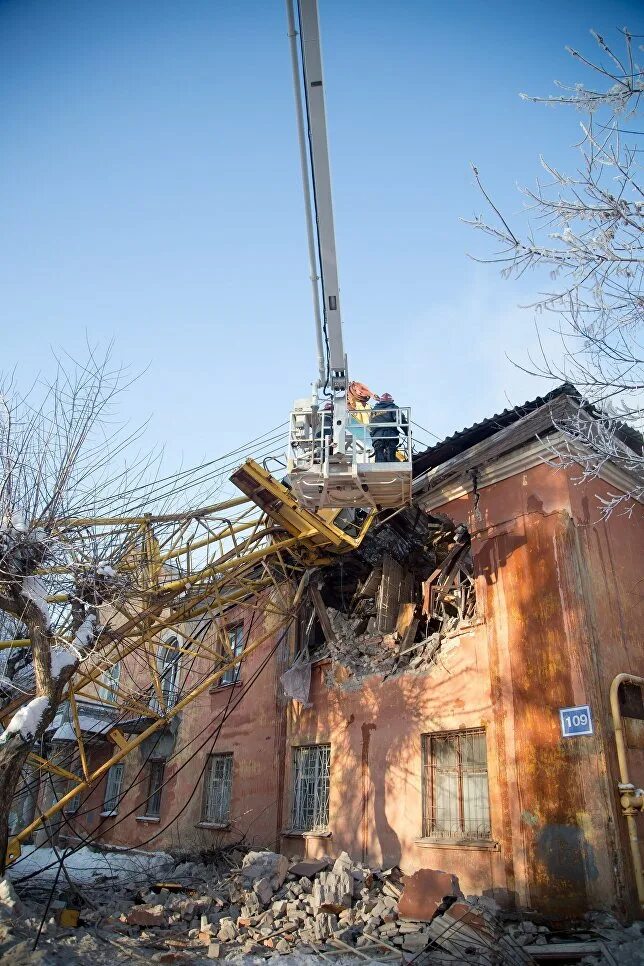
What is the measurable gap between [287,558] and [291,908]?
19.0ft

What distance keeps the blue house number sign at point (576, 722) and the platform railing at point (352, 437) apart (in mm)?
3725

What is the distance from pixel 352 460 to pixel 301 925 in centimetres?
605

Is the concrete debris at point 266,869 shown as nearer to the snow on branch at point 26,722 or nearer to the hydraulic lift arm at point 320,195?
the snow on branch at point 26,722

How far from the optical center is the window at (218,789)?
14844mm

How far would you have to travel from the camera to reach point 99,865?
1538cm

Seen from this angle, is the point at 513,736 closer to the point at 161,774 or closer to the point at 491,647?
the point at 491,647

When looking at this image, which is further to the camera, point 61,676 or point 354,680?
point 354,680

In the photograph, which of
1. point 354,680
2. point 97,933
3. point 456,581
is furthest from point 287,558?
point 97,933

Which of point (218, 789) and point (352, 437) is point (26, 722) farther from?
point (218, 789)

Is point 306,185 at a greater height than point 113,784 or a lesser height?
greater

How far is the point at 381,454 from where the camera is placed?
982 cm

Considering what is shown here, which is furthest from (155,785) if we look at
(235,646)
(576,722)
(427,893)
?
(576,722)

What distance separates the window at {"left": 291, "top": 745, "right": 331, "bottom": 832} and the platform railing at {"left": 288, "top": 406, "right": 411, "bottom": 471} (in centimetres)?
608

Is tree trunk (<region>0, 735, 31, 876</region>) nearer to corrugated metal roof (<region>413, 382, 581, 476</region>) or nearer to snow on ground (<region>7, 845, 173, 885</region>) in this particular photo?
snow on ground (<region>7, 845, 173, 885</region>)
